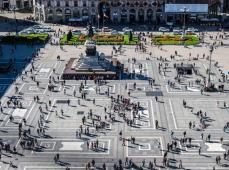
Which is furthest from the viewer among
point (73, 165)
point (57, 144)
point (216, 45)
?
point (216, 45)

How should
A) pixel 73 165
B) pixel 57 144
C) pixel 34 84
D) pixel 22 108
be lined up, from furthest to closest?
pixel 34 84 → pixel 22 108 → pixel 57 144 → pixel 73 165

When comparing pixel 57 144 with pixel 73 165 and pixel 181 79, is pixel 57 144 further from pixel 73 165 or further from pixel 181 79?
pixel 181 79

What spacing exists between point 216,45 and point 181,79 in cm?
3228

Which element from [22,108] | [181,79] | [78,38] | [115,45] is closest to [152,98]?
[181,79]

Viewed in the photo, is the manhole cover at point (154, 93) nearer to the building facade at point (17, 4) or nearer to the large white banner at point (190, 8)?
the large white banner at point (190, 8)

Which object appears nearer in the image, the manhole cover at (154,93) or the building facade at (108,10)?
the manhole cover at (154,93)

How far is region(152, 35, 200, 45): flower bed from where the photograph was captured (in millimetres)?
125844

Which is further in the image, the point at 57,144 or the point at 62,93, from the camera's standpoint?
the point at 62,93

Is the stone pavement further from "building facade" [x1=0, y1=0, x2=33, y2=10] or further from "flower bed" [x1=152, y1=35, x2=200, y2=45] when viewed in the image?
"building facade" [x1=0, y1=0, x2=33, y2=10]

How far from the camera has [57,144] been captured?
68.9 metres

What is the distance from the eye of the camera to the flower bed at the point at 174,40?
4954 inches

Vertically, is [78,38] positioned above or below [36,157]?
above

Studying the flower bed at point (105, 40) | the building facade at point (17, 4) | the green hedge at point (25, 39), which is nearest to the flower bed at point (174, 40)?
the flower bed at point (105, 40)

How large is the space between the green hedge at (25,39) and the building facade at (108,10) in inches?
875
